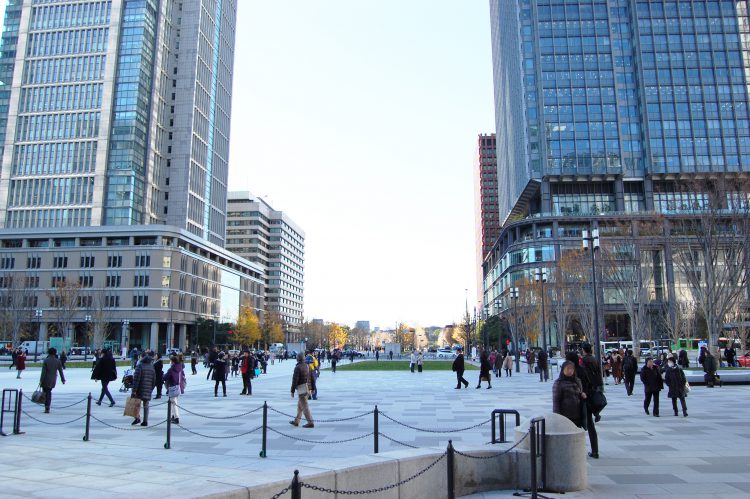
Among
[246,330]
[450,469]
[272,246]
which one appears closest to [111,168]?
[246,330]

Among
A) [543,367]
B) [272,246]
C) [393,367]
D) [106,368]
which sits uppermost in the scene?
[272,246]

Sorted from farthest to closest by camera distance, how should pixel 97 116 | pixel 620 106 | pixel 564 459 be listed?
pixel 97 116 → pixel 620 106 → pixel 564 459

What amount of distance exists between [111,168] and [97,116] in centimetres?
957

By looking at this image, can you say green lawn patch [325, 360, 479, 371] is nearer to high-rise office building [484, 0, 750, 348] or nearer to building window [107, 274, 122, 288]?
high-rise office building [484, 0, 750, 348]

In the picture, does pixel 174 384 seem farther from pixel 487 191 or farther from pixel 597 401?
pixel 487 191

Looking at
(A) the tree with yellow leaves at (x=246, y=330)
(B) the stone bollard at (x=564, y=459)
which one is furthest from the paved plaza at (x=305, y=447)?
(A) the tree with yellow leaves at (x=246, y=330)

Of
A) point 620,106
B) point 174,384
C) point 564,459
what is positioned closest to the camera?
point 564,459

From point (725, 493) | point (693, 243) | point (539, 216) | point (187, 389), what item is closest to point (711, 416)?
point (725, 493)

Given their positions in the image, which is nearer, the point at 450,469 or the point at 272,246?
the point at 450,469

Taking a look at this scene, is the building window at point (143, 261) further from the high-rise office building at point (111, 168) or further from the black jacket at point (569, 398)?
the black jacket at point (569, 398)

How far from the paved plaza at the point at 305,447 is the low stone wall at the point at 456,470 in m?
0.20

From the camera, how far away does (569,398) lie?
10.0 m

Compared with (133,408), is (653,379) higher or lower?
higher

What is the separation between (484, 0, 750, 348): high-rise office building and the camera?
91.1 meters
